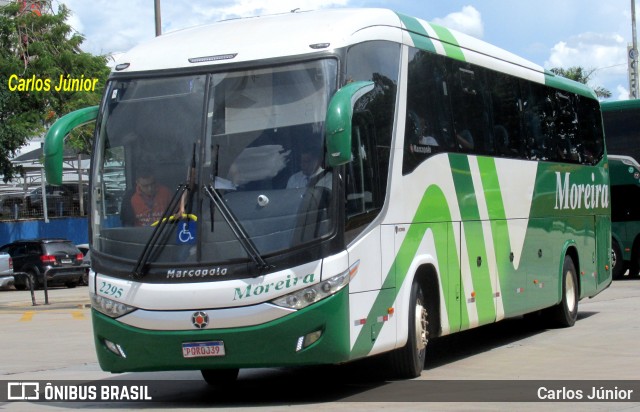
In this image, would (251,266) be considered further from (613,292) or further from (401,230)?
(613,292)

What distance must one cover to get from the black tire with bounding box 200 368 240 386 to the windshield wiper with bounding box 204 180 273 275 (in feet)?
8.41

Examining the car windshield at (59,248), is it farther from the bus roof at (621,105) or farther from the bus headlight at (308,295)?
the bus headlight at (308,295)

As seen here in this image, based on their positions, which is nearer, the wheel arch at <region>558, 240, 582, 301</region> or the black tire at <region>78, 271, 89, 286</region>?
the wheel arch at <region>558, 240, 582, 301</region>

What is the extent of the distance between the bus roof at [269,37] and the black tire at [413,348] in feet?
8.86

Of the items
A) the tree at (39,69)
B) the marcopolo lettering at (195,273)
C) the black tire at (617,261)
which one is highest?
the tree at (39,69)

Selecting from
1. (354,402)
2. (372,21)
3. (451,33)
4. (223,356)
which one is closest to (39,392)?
(223,356)

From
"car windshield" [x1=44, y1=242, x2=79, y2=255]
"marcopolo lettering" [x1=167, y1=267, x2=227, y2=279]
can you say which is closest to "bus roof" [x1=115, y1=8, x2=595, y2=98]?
"marcopolo lettering" [x1=167, y1=267, x2=227, y2=279]

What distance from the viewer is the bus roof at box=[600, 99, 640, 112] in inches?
1115

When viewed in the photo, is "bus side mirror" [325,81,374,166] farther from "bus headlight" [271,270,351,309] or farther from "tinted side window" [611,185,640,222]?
"tinted side window" [611,185,640,222]

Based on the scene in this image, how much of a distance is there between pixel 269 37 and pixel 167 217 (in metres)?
1.99

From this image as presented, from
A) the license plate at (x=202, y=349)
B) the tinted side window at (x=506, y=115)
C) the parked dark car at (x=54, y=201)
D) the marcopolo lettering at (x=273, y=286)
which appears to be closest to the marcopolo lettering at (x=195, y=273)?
the marcopolo lettering at (x=273, y=286)

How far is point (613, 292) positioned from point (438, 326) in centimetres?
1367

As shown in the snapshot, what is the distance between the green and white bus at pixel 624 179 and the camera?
2794 cm

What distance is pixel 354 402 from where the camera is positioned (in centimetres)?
1001
